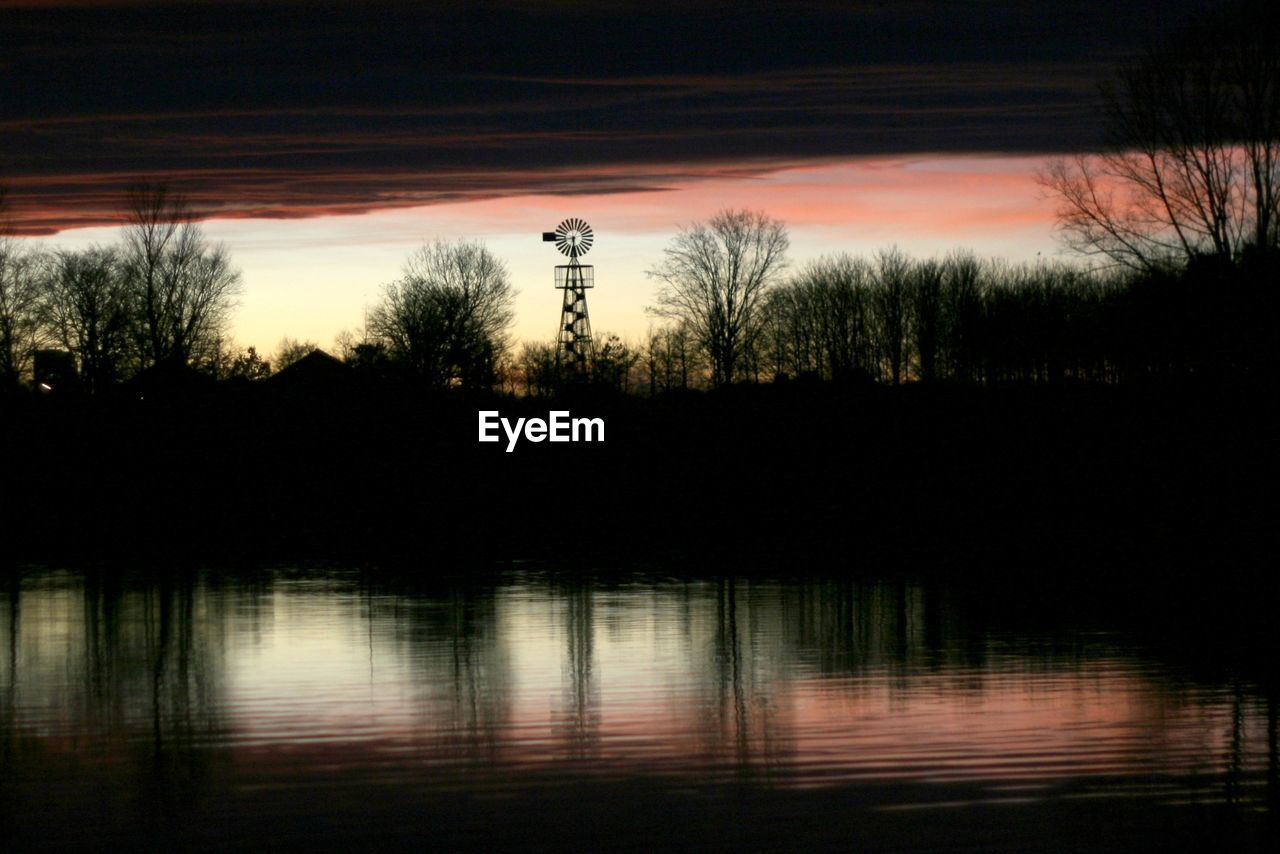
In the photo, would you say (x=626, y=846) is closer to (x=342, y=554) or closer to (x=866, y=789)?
(x=866, y=789)

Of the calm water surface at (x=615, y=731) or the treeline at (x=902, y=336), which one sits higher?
the treeline at (x=902, y=336)

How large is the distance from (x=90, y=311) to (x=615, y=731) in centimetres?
8829

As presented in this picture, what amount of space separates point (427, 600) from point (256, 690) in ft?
23.3

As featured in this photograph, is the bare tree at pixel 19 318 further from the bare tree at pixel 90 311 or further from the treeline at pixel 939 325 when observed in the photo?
the treeline at pixel 939 325

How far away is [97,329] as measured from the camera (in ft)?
302

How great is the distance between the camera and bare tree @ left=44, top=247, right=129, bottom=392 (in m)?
89.2

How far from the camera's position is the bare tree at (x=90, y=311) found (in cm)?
8925

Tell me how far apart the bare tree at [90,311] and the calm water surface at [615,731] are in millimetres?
73768

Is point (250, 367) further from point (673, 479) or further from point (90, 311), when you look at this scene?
point (673, 479)

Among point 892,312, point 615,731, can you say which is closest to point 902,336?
point 892,312

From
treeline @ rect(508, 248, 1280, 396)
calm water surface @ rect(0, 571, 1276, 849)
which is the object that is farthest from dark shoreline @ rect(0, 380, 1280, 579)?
treeline @ rect(508, 248, 1280, 396)

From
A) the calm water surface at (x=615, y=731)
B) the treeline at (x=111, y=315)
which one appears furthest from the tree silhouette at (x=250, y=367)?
the calm water surface at (x=615, y=731)

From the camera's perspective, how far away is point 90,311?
92.6 m

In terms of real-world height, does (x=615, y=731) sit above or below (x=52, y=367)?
below
